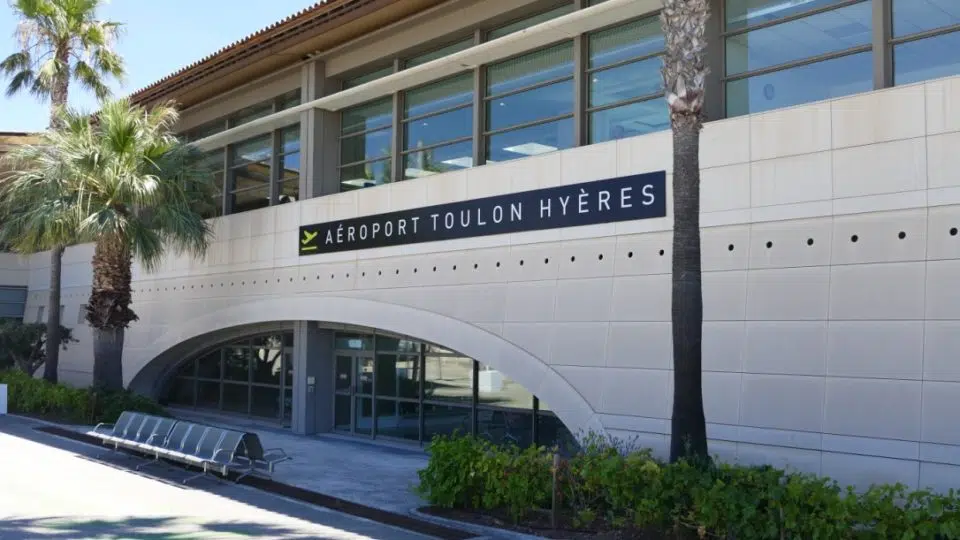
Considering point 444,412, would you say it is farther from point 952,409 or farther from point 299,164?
point 952,409

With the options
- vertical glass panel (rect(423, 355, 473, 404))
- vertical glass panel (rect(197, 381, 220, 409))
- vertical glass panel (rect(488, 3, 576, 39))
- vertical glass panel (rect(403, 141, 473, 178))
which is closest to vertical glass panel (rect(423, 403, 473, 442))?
Answer: vertical glass panel (rect(423, 355, 473, 404))

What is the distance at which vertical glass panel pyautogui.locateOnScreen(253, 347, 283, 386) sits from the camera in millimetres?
22188

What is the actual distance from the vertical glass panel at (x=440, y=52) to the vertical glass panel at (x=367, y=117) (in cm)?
102

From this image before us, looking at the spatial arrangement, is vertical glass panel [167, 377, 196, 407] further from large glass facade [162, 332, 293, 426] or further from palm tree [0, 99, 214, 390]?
palm tree [0, 99, 214, 390]

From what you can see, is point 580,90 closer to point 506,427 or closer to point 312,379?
point 506,427

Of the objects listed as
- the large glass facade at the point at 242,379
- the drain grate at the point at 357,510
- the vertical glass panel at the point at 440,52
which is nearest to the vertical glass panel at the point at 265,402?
the large glass facade at the point at 242,379

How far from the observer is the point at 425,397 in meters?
18.1

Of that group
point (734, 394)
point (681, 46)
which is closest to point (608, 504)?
point (734, 394)

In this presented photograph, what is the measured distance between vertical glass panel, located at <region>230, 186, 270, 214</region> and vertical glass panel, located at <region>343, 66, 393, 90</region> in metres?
3.80

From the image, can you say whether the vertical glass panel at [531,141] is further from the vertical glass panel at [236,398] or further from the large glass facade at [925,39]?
the vertical glass panel at [236,398]

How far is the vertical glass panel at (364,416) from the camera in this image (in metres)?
19.4

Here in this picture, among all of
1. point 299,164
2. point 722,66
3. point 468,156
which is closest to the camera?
point 722,66

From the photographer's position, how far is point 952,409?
9836 millimetres

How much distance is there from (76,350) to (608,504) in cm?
→ 2337
